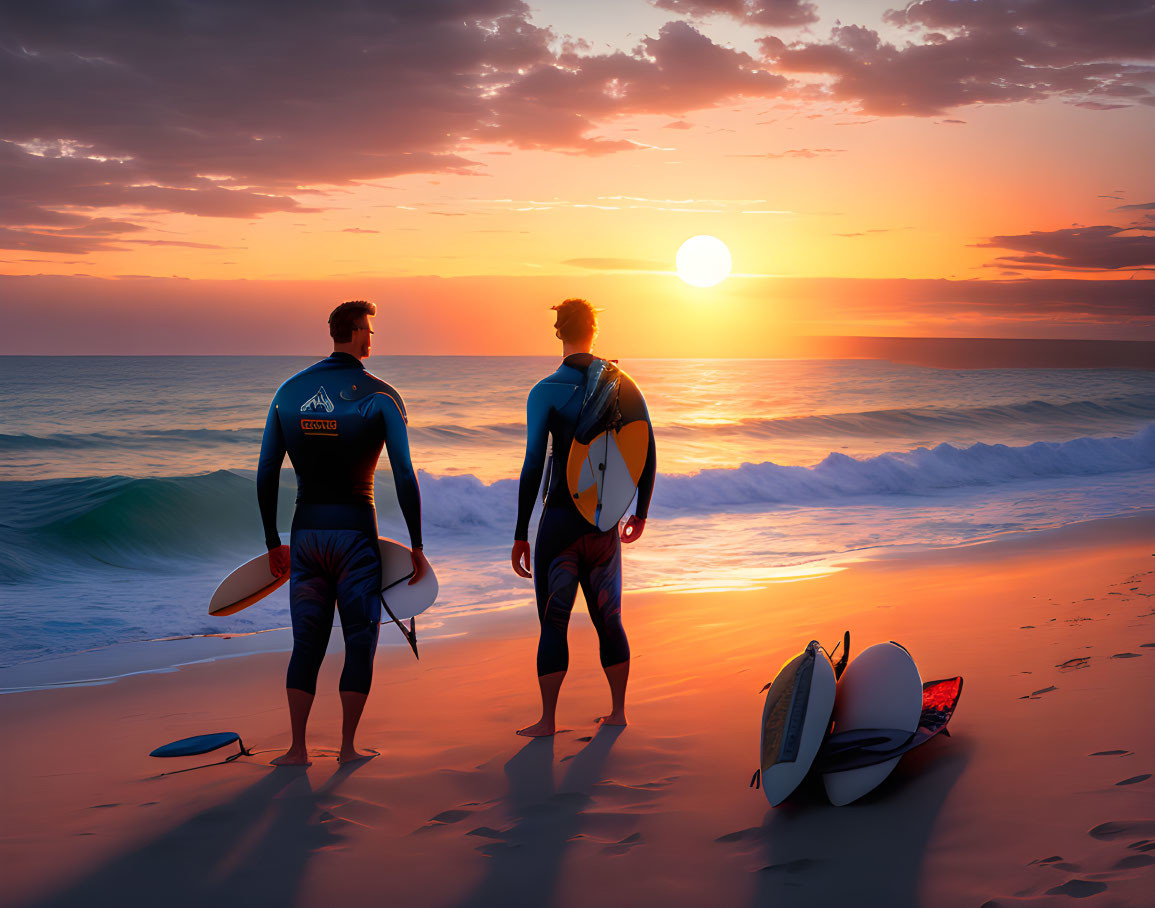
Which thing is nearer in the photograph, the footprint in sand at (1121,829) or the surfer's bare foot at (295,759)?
the footprint in sand at (1121,829)

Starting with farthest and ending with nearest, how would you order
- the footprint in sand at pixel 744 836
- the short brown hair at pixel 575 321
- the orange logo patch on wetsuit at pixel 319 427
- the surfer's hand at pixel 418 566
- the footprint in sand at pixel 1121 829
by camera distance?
the short brown hair at pixel 575 321
the surfer's hand at pixel 418 566
the orange logo patch on wetsuit at pixel 319 427
the footprint in sand at pixel 744 836
the footprint in sand at pixel 1121 829

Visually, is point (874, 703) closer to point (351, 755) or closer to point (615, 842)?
point (615, 842)

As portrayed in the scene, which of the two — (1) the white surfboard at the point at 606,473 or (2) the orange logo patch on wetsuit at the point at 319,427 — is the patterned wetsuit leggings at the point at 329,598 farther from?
(1) the white surfboard at the point at 606,473

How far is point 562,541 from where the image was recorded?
416 centimetres

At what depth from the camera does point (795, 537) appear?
11586 mm

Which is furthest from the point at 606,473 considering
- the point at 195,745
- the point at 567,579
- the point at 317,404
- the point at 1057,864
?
the point at 195,745

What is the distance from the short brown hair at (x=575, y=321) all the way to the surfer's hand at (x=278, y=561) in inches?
70.3

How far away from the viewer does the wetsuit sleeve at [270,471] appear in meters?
3.93

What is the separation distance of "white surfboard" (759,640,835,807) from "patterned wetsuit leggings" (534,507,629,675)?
1041mm

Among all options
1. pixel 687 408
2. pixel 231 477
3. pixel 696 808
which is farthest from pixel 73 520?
pixel 687 408

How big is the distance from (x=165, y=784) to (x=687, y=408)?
3489cm

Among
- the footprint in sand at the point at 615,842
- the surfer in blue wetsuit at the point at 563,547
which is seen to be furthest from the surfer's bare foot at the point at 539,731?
the footprint in sand at the point at 615,842

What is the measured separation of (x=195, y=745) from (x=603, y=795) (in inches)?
88.6

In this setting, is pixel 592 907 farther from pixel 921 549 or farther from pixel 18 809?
pixel 921 549
